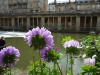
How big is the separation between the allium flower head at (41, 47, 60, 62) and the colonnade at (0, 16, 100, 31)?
178 ft

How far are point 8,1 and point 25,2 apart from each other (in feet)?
22.7

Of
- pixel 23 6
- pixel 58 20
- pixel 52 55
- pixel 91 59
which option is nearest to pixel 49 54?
pixel 52 55

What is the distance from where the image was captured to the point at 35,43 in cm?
320

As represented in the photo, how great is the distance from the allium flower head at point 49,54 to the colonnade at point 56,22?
54264 millimetres

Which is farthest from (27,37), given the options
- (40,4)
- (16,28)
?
(40,4)

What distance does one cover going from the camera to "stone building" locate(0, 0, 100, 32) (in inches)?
2303

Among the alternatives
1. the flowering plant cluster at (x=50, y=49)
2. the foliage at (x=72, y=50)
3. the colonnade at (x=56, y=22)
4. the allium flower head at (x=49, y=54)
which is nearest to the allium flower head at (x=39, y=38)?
the flowering plant cluster at (x=50, y=49)

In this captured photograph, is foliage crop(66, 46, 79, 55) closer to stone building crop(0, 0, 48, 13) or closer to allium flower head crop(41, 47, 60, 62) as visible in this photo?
allium flower head crop(41, 47, 60, 62)

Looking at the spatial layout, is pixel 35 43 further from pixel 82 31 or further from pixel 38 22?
pixel 38 22

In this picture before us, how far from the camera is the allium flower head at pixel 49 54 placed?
3.52 m

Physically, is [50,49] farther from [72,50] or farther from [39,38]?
[39,38]

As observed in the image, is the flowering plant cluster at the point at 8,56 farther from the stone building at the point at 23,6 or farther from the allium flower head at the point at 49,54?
the stone building at the point at 23,6

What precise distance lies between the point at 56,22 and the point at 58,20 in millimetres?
1771

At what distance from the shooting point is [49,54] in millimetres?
3555
